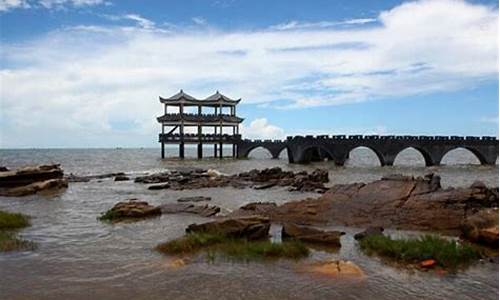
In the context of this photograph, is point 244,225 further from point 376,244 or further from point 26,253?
point 26,253

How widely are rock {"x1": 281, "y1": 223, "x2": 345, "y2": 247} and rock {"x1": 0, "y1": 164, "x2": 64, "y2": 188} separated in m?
23.2

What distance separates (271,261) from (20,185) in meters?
25.1

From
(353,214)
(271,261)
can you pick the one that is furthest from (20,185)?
(271,261)

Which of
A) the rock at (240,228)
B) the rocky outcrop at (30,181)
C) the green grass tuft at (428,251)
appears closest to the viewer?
the green grass tuft at (428,251)

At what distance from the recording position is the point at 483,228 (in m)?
14.4

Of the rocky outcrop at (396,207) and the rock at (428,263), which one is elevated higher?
the rocky outcrop at (396,207)

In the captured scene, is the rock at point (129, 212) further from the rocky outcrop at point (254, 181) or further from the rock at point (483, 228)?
the rocky outcrop at point (254, 181)

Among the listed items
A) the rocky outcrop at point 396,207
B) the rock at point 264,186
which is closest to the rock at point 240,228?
the rocky outcrop at point 396,207

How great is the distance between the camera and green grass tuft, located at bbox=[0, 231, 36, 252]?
1353 centimetres

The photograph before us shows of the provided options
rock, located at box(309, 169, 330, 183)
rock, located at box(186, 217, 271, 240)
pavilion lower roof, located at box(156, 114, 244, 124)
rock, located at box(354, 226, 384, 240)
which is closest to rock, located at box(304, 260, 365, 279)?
rock, located at box(186, 217, 271, 240)

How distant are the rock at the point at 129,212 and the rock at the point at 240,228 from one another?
514 cm

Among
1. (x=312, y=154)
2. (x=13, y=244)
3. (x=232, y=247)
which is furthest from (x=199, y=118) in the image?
(x=232, y=247)

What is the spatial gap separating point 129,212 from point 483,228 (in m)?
12.9

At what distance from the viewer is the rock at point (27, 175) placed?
3205 cm
